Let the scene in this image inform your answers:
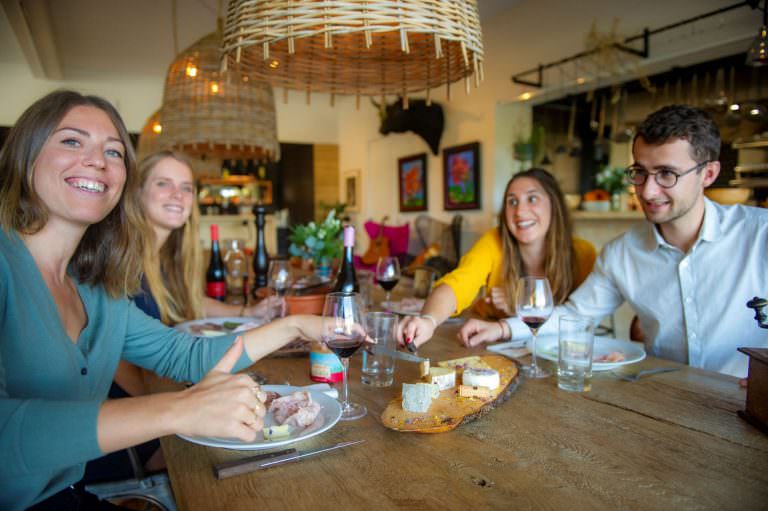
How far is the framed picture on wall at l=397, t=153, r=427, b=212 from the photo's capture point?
262 inches

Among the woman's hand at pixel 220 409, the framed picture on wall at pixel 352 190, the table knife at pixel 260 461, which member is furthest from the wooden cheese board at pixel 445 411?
the framed picture on wall at pixel 352 190

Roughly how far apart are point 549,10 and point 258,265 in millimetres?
3824

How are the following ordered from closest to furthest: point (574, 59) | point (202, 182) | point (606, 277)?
point (606, 277), point (574, 59), point (202, 182)

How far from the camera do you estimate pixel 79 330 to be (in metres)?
1.23

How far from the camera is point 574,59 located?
14.5 ft

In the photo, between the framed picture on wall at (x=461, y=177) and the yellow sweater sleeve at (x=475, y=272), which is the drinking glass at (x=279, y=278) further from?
the framed picture on wall at (x=461, y=177)

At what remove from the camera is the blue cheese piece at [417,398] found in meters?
0.99

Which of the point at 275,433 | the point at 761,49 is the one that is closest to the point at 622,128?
the point at 761,49

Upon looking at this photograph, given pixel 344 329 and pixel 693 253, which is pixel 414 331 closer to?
pixel 344 329

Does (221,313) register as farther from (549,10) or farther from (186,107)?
(549,10)

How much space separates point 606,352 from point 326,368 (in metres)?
0.79

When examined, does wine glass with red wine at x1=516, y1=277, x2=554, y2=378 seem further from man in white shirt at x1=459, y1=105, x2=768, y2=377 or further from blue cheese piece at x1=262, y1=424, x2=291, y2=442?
blue cheese piece at x1=262, y1=424, x2=291, y2=442

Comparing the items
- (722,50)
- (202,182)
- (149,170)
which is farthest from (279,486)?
(202,182)

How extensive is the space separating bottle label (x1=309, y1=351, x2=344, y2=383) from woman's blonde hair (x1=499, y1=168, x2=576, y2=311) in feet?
3.42
